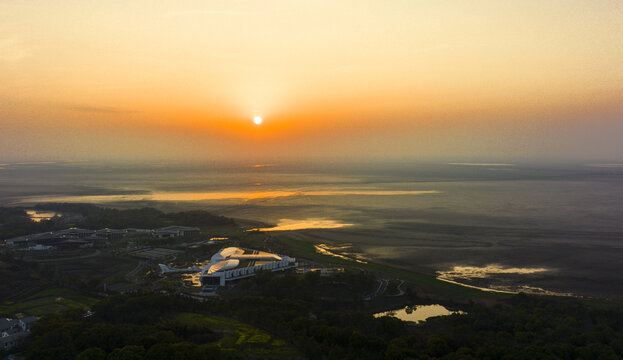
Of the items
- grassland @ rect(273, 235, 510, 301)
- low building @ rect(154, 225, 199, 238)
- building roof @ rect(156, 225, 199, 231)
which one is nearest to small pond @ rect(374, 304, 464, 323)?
grassland @ rect(273, 235, 510, 301)

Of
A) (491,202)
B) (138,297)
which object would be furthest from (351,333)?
(491,202)

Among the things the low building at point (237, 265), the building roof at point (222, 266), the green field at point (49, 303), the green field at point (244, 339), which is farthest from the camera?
the building roof at point (222, 266)

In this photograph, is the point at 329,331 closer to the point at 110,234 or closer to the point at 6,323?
the point at 6,323

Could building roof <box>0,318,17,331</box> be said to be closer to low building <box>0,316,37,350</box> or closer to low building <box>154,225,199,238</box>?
low building <box>0,316,37,350</box>

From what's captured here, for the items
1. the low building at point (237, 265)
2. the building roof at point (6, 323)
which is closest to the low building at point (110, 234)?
the low building at point (237, 265)

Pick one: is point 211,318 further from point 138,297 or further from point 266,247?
point 266,247

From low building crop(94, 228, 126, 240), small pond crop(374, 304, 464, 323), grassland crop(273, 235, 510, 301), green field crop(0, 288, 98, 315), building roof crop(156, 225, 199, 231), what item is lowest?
small pond crop(374, 304, 464, 323)

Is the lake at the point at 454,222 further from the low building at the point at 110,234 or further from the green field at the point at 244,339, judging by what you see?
the low building at the point at 110,234
